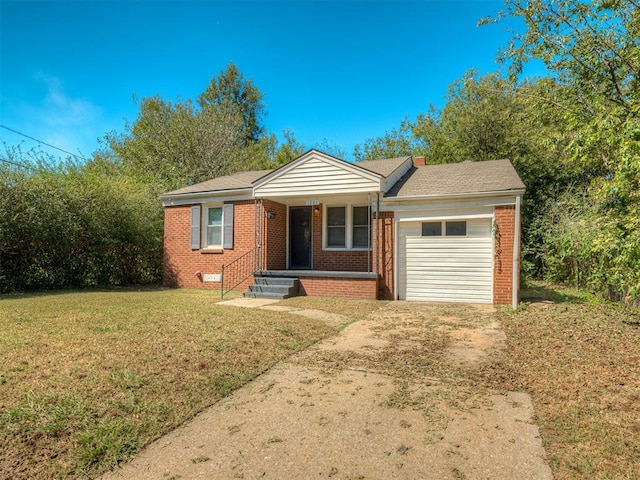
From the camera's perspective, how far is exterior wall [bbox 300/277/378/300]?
33.7ft

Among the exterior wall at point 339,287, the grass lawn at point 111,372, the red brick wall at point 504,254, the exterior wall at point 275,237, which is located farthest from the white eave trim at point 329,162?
the grass lawn at point 111,372

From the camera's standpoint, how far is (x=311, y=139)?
1172 inches

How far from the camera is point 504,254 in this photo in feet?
30.4

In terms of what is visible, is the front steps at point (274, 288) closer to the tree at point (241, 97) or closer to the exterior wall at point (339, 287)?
the exterior wall at point (339, 287)

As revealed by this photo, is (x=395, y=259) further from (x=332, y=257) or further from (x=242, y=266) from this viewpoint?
(x=242, y=266)

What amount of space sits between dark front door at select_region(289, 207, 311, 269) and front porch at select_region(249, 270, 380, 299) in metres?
1.64

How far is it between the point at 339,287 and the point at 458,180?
460 centimetres

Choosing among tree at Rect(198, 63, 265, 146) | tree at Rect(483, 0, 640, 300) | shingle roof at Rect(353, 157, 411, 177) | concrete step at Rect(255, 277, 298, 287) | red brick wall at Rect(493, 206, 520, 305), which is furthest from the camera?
tree at Rect(198, 63, 265, 146)

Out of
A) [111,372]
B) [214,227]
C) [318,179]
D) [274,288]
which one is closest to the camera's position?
[111,372]

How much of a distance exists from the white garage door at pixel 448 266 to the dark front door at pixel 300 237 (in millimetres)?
3538

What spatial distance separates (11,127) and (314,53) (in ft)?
44.8

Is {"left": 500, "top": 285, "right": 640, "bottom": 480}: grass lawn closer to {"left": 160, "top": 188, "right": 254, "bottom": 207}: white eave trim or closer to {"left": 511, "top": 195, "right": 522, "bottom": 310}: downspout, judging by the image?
{"left": 511, "top": 195, "right": 522, "bottom": 310}: downspout

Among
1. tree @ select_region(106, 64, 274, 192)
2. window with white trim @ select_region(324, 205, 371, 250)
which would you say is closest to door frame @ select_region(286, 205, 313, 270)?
window with white trim @ select_region(324, 205, 371, 250)

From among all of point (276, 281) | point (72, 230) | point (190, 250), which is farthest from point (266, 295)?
point (72, 230)
